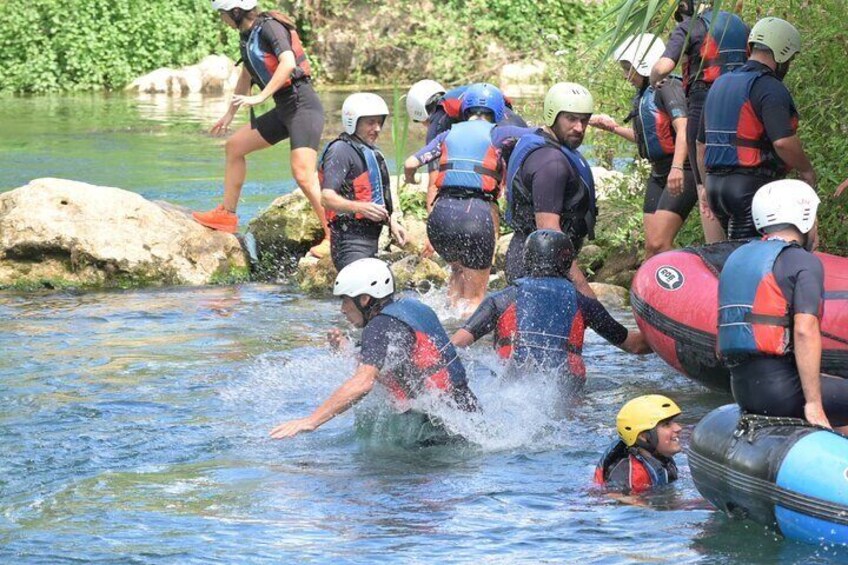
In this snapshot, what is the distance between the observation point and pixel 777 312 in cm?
607

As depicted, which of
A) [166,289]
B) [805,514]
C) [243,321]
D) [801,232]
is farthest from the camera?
[166,289]

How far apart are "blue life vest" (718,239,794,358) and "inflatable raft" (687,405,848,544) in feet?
1.01

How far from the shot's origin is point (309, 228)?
12391 mm

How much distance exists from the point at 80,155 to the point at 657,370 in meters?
11.0

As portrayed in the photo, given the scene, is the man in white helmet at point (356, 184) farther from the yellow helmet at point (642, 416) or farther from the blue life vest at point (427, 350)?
the yellow helmet at point (642, 416)

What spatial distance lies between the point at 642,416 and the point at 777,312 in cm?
84

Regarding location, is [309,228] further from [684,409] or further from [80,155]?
[80,155]

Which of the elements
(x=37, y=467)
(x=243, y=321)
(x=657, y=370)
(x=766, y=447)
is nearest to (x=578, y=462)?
(x=766, y=447)

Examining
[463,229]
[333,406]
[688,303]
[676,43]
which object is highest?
[676,43]

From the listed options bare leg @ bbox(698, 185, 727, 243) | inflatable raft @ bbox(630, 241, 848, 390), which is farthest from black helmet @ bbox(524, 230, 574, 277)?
bare leg @ bbox(698, 185, 727, 243)

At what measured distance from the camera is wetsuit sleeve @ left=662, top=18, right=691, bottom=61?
877 cm

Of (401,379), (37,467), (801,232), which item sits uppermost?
(801,232)

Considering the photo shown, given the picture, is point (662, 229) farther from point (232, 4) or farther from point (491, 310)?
point (232, 4)

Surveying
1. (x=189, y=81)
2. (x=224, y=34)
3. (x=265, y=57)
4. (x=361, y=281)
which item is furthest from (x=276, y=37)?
(x=224, y=34)
